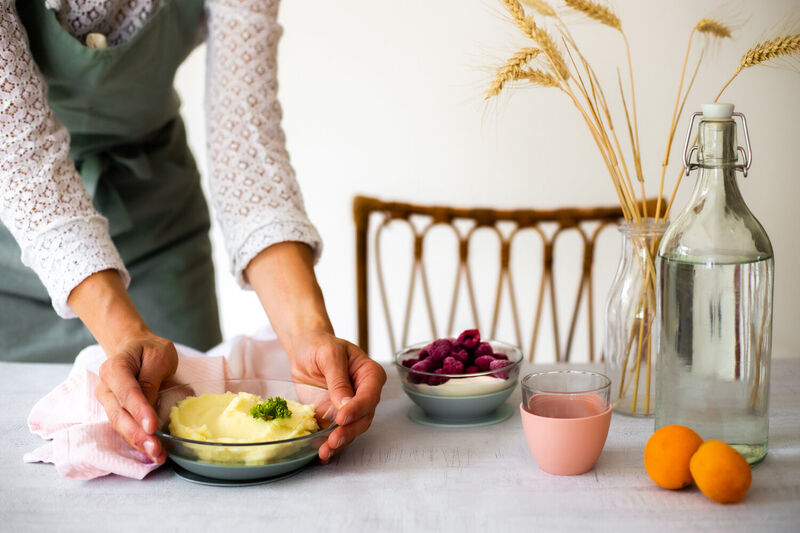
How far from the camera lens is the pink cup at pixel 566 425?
0.74m

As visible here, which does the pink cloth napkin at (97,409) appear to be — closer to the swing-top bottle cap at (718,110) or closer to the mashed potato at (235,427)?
the mashed potato at (235,427)

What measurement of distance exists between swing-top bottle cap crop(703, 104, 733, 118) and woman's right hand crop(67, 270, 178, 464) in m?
0.61

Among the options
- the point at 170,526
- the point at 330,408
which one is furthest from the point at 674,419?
the point at 170,526

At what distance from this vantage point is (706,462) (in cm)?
68

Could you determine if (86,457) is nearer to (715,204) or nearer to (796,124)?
(715,204)

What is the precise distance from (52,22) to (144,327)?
478 millimetres

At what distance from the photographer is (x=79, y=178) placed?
98cm

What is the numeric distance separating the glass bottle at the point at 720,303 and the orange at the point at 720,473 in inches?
3.6

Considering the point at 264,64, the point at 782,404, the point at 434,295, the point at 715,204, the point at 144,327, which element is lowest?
the point at 434,295

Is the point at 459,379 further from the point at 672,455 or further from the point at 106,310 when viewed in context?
the point at 106,310

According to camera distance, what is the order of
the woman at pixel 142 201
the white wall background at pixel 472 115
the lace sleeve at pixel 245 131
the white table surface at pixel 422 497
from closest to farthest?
the white table surface at pixel 422 497 → the woman at pixel 142 201 → the lace sleeve at pixel 245 131 → the white wall background at pixel 472 115

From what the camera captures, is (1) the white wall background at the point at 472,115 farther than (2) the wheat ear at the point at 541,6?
Yes

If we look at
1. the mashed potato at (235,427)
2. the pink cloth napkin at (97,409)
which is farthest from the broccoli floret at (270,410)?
the pink cloth napkin at (97,409)

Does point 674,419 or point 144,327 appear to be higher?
point 144,327
